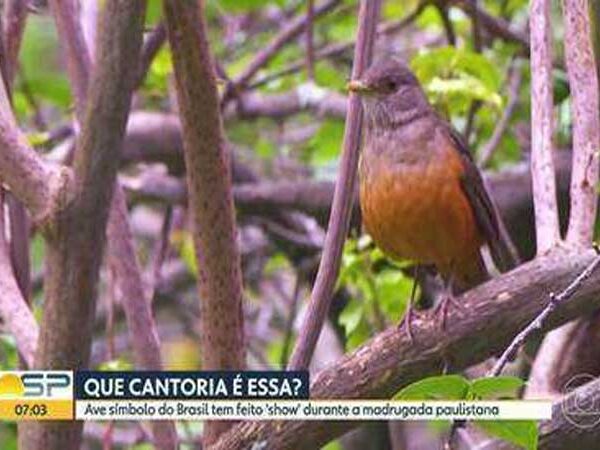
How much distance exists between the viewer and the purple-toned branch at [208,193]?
179 cm

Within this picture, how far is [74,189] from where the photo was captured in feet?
5.56

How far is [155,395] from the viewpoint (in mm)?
1741

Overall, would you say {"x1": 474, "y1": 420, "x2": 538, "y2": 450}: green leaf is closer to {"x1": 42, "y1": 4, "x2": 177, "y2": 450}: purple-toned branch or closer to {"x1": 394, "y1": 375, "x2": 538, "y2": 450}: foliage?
{"x1": 394, "y1": 375, "x2": 538, "y2": 450}: foliage

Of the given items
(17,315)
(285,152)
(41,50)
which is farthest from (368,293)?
(41,50)

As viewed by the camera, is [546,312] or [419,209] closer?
[546,312]

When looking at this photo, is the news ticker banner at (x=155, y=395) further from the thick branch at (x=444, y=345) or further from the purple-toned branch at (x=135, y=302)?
the purple-toned branch at (x=135, y=302)

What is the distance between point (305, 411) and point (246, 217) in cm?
109

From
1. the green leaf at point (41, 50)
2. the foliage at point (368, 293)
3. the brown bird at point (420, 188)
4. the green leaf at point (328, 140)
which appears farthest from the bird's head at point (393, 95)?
the green leaf at point (41, 50)

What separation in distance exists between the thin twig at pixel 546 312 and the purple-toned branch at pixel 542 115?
0.54 feet

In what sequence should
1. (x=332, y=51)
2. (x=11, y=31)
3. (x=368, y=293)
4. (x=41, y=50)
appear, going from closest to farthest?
(x=11, y=31) < (x=368, y=293) < (x=332, y=51) < (x=41, y=50)

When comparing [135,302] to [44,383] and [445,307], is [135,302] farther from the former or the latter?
[445,307]

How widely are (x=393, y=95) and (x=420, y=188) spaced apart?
17cm
